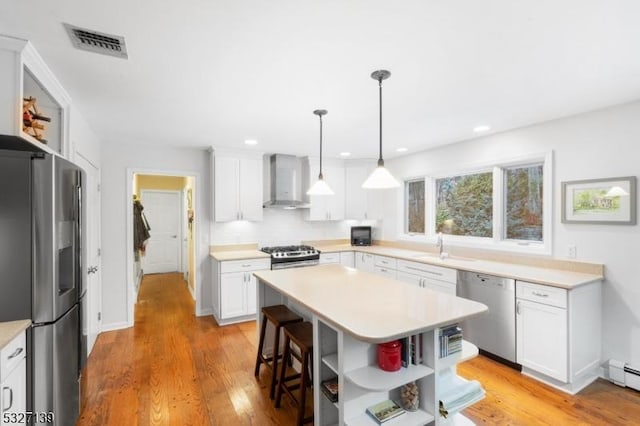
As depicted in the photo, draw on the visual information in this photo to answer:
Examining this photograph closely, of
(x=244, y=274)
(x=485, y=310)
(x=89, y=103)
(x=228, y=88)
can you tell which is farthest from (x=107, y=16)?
(x=244, y=274)

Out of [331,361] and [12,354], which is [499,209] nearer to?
[331,361]

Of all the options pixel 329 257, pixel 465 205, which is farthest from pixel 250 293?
pixel 465 205

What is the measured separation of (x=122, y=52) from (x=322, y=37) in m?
1.18

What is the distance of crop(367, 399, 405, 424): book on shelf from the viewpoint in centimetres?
165

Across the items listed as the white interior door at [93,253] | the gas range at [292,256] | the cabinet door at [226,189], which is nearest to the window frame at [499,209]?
the gas range at [292,256]

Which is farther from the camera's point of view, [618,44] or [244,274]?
[244,274]

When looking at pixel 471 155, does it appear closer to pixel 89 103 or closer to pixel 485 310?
pixel 485 310

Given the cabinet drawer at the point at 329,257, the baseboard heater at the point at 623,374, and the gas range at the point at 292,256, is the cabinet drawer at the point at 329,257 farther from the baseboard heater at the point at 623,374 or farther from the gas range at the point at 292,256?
the baseboard heater at the point at 623,374

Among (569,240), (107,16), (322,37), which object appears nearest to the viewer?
(107,16)

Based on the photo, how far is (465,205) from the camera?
4.18m

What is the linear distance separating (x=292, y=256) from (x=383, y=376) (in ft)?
9.42

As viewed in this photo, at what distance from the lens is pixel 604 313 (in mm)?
2736

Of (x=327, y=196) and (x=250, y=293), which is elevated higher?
(x=327, y=196)

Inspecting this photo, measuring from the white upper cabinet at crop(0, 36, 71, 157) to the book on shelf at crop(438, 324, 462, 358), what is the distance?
2601 mm
